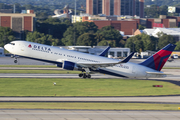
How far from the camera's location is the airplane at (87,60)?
5853 centimetres

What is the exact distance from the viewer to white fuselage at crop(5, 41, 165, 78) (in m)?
58.5

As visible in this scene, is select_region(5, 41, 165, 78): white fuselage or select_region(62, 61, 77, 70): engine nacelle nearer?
select_region(62, 61, 77, 70): engine nacelle

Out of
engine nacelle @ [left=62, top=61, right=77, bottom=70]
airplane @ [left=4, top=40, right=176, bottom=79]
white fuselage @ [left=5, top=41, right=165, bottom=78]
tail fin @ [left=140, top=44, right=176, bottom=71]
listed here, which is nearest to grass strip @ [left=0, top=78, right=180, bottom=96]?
engine nacelle @ [left=62, top=61, right=77, bottom=70]

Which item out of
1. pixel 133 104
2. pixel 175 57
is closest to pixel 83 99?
pixel 133 104

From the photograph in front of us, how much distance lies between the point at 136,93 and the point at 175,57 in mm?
107923

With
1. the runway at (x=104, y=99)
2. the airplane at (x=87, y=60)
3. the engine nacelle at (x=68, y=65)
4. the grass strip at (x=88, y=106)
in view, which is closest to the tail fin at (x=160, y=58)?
the airplane at (x=87, y=60)

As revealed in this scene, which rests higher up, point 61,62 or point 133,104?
point 61,62

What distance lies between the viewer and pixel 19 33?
200m
